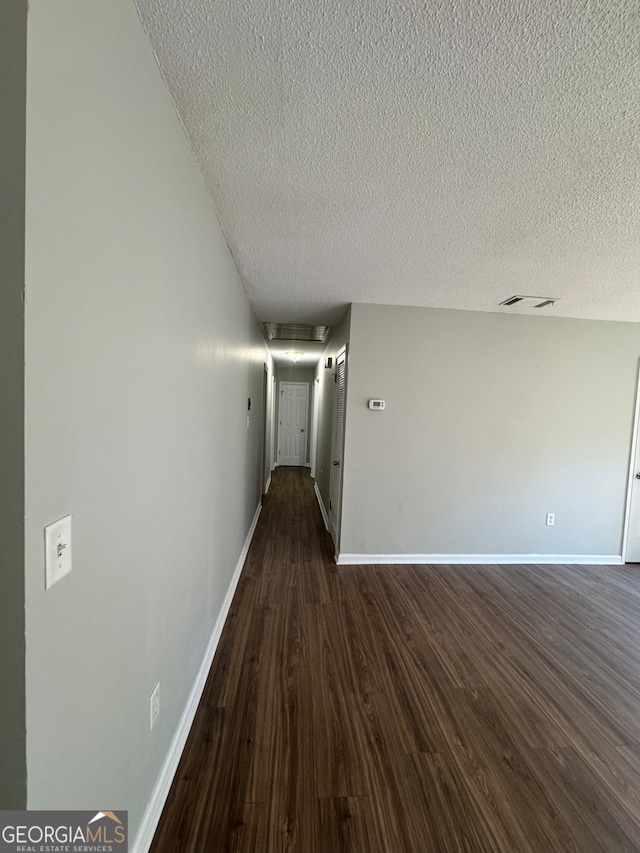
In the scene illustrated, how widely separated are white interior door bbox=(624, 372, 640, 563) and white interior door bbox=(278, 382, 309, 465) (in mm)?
5354

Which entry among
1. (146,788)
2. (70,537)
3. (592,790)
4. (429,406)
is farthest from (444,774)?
(429,406)

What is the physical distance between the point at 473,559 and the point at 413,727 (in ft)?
6.58

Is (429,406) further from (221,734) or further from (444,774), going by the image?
(221,734)

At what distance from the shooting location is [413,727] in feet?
4.78

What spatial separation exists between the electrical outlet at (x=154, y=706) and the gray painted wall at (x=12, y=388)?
1.89 ft

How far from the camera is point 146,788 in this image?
1014mm

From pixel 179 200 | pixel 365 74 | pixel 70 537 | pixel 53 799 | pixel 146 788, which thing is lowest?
pixel 146 788

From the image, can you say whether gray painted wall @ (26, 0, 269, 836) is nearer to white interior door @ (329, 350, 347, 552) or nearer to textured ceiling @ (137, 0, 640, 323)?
textured ceiling @ (137, 0, 640, 323)

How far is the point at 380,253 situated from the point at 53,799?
94.8 inches

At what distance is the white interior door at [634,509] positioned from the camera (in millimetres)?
3197

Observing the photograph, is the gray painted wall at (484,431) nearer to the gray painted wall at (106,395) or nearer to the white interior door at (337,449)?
the white interior door at (337,449)

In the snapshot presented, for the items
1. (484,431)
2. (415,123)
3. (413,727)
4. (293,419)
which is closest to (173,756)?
(413,727)

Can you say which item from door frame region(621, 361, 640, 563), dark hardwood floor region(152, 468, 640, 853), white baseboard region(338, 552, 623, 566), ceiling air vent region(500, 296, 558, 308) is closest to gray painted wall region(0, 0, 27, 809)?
dark hardwood floor region(152, 468, 640, 853)

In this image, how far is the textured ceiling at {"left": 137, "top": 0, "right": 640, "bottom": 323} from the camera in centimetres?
79
